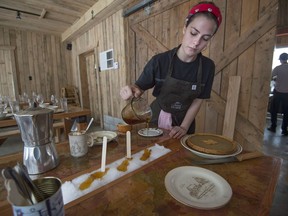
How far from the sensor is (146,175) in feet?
2.19

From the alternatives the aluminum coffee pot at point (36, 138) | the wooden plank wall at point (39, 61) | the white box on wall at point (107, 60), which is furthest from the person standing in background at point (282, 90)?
the wooden plank wall at point (39, 61)

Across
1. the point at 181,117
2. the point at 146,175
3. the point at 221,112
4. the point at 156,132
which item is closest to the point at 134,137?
the point at 156,132

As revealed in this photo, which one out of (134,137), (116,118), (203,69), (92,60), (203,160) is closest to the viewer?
(203,160)

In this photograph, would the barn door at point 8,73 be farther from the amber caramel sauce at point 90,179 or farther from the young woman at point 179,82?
the amber caramel sauce at point 90,179

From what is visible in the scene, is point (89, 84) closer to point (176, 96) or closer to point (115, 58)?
point (115, 58)

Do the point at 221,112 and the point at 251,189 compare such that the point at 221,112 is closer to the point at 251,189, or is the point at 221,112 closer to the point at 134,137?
the point at 134,137

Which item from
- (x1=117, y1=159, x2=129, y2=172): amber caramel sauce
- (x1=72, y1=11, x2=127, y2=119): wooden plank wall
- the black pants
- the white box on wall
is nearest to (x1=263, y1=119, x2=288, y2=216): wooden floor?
the black pants

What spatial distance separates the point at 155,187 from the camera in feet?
1.95

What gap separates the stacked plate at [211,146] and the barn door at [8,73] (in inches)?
236

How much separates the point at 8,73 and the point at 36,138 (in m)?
6.00

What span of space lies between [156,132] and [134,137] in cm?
16

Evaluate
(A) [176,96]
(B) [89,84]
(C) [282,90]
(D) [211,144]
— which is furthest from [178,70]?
(B) [89,84]

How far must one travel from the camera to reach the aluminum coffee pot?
64 centimetres

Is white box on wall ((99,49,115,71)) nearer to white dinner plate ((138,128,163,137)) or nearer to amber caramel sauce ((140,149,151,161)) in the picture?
white dinner plate ((138,128,163,137))
